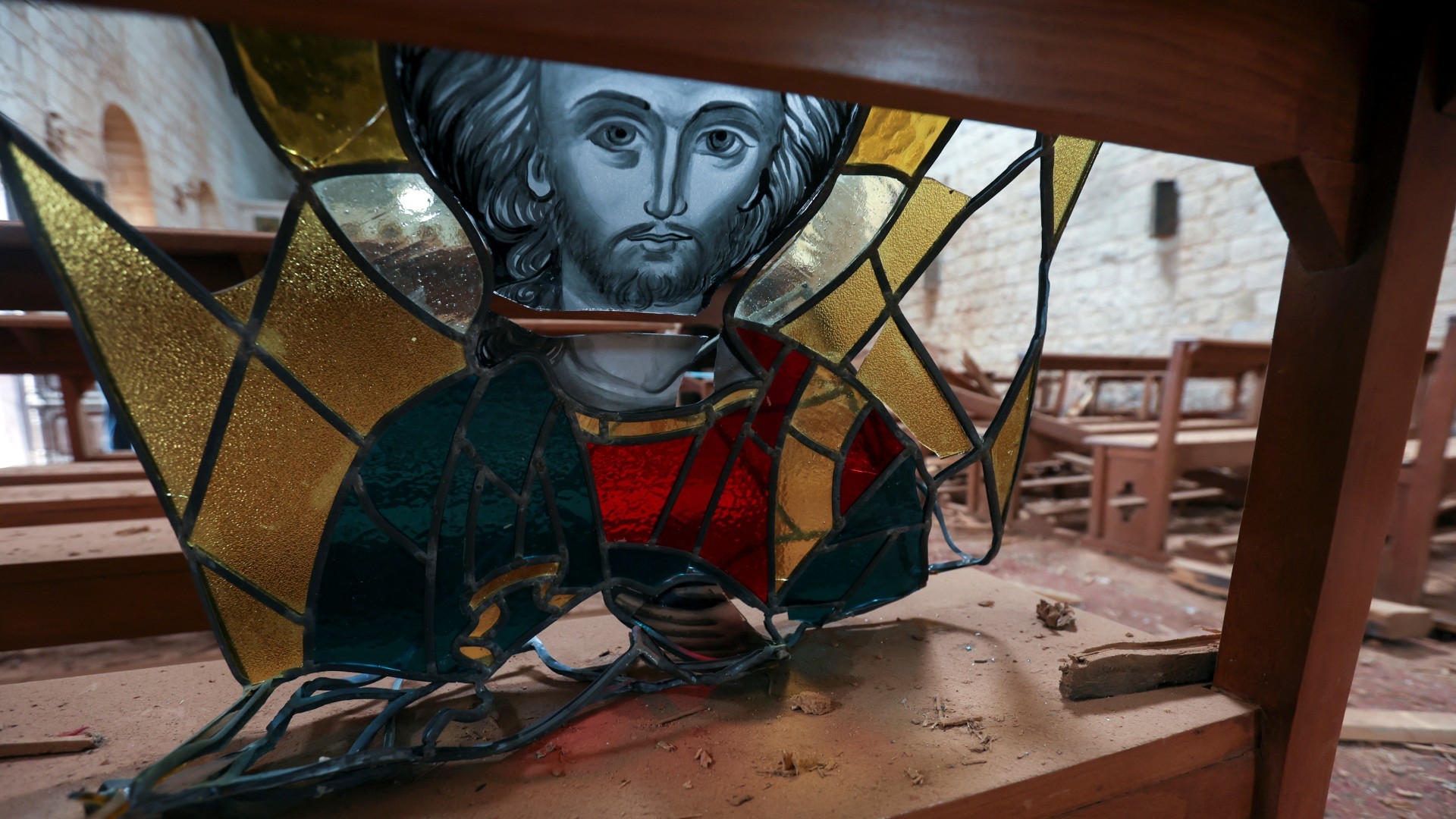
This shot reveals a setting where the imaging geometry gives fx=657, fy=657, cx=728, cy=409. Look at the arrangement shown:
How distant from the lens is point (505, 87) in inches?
24.9

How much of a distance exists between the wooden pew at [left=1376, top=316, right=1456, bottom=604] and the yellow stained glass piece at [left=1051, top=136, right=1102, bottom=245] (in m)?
1.96

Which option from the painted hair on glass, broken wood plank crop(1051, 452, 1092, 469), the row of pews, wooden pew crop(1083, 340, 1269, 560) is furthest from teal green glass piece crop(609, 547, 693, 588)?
broken wood plank crop(1051, 452, 1092, 469)

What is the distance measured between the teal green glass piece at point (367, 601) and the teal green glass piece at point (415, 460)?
0.02 meters

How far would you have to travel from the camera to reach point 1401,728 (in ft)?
4.40

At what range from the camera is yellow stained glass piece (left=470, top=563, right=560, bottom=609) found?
727 mm

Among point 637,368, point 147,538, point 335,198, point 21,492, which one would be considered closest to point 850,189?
point 637,368

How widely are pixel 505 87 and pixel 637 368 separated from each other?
32cm

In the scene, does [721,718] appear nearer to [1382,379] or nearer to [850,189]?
[850,189]

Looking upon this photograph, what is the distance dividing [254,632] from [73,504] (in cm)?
159

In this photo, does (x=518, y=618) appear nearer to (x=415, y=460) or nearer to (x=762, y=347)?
(x=415, y=460)

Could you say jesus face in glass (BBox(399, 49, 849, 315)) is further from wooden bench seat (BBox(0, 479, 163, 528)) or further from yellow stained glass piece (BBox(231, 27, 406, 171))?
wooden bench seat (BBox(0, 479, 163, 528))

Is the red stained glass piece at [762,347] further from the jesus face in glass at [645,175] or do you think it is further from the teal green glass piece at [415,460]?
the teal green glass piece at [415,460]

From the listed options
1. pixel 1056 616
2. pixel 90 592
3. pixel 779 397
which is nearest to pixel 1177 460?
pixel 1056 616

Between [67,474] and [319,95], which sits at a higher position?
[319,95]
